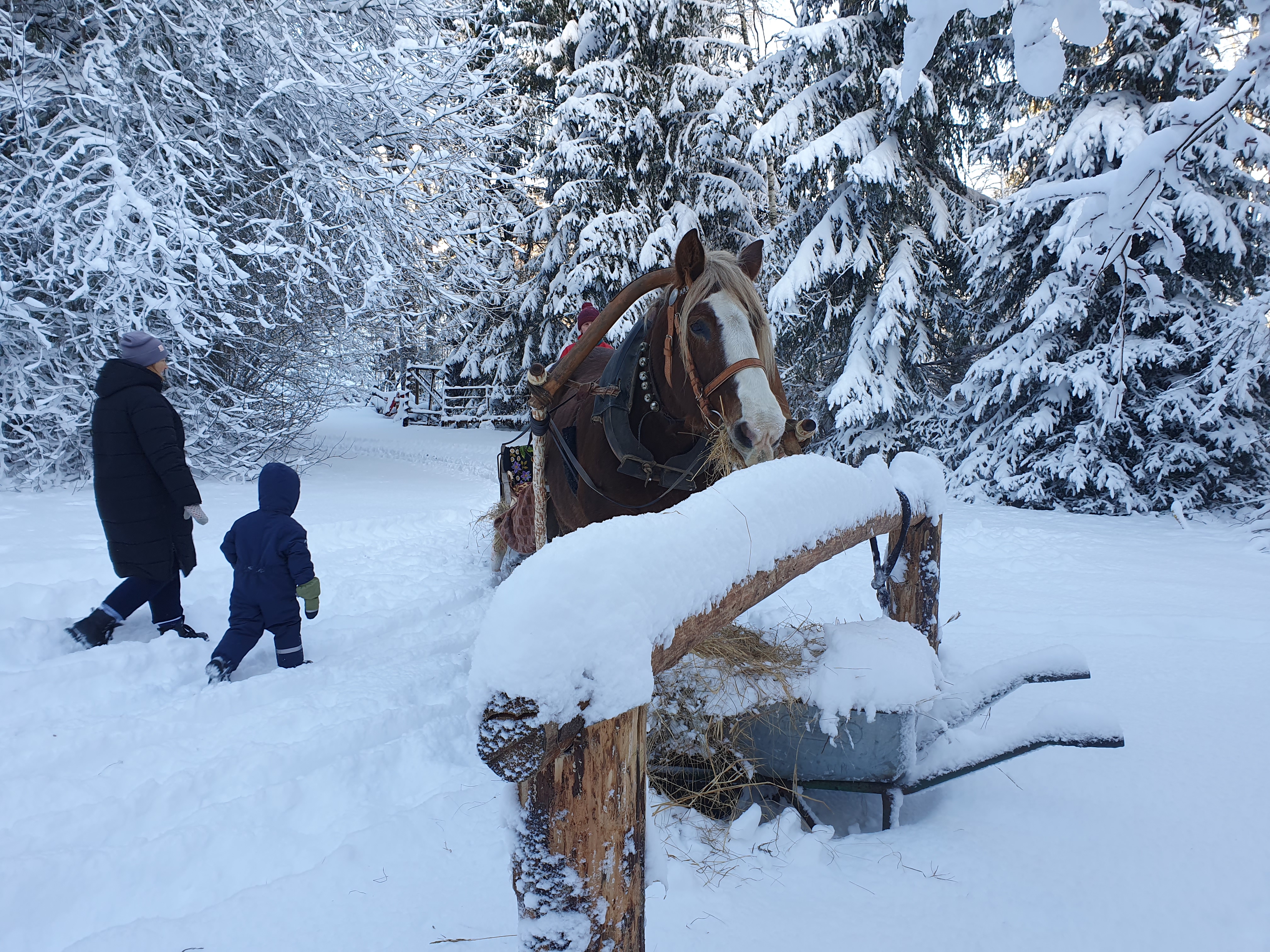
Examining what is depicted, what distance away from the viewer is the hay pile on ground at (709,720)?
2199 millimetres

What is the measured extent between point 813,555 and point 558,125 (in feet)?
46.4

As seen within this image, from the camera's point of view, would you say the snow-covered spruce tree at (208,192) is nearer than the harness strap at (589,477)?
No

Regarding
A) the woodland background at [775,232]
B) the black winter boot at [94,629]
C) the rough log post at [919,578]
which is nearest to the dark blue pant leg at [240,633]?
the black winter boot at [94,629]

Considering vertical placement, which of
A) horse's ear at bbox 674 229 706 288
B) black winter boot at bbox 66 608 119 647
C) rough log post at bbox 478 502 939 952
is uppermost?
horse's ear at bbox 674 229 706 288

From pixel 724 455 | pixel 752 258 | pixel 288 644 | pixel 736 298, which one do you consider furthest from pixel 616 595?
pixel 288 644

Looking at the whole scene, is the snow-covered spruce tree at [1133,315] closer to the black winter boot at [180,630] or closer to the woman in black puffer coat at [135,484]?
the woman in black puffer coat at [135,484]

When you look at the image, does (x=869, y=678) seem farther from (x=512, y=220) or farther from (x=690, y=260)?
(x=512, y=220)

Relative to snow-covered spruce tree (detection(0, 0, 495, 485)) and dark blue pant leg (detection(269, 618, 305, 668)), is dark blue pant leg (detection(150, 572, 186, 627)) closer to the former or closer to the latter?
dark blue pant leg (detection(269, 618, 305, 668))

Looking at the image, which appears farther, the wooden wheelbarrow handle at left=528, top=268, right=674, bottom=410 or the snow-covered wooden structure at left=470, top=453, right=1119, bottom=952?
the wooden wheelbarrow handle at left=528, top=268, right=674, bottom=410

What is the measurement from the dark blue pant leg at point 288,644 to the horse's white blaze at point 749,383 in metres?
2.69

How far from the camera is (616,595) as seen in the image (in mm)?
1143

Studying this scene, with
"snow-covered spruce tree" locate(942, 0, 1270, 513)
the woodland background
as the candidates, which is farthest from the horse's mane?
"snow-covered spruce tree" locate(942, 0, 1270, 513)

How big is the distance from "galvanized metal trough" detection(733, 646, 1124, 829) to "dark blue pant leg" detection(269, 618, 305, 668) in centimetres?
→ 267

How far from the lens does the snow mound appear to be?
2.16 meters
